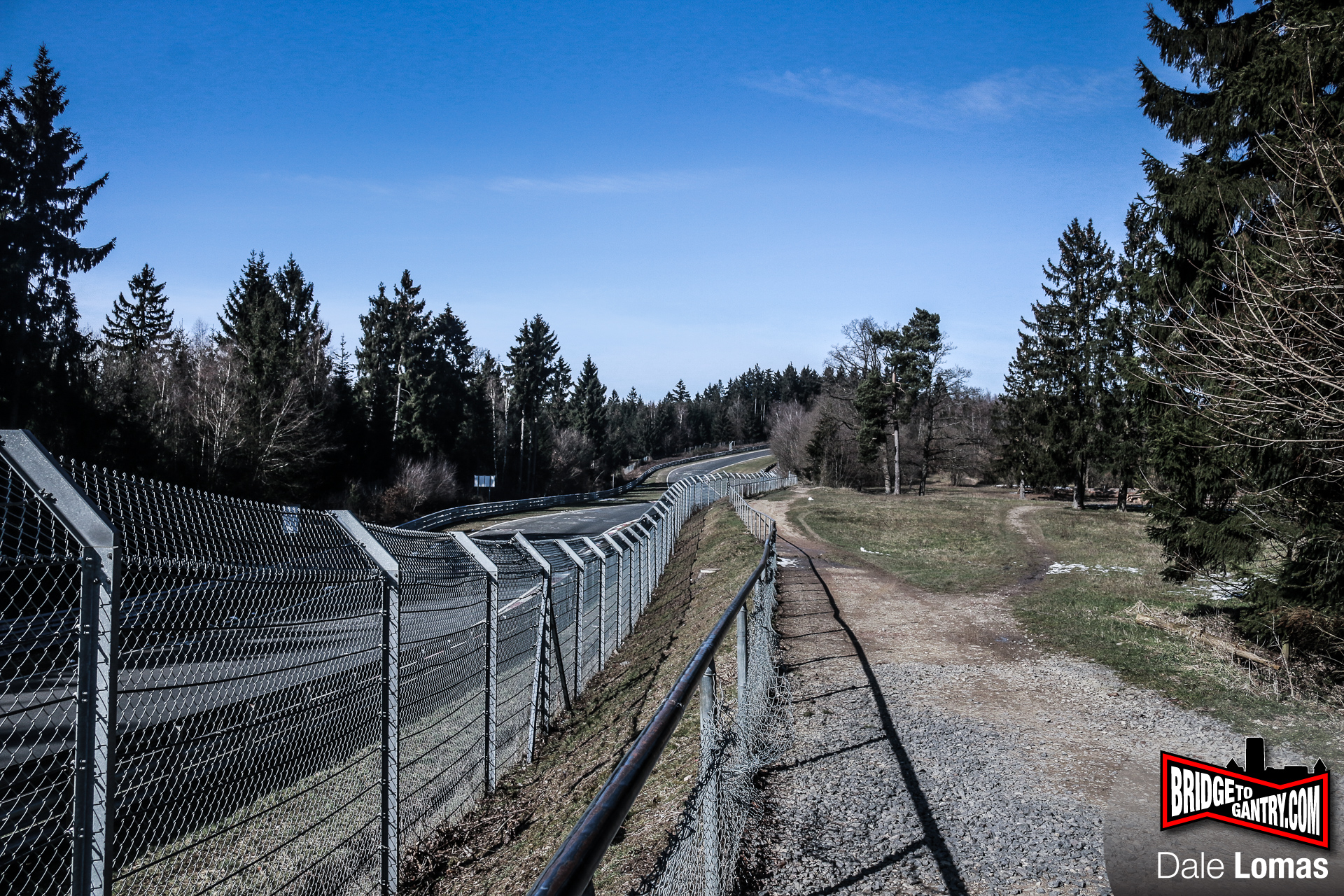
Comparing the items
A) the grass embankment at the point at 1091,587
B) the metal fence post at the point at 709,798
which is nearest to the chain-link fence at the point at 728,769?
the metal fence post at the point at 709,798

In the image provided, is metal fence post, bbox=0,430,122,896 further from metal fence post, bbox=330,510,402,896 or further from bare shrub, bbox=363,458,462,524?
bare shrub, bbox=363,458,462,524

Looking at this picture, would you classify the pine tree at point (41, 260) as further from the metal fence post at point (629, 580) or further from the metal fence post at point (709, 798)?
the metal fence post at point (709, 798)

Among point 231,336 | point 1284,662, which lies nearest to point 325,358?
point 231,336

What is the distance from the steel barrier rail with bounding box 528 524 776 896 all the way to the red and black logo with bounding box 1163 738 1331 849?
3.96 meters

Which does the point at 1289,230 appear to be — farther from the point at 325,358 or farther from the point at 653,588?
the point at 325,358

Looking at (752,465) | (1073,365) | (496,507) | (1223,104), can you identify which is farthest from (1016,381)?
(752,465)

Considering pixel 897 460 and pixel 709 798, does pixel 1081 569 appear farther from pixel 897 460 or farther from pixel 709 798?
pixel 897 460

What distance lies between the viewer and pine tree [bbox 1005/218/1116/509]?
42.0 m

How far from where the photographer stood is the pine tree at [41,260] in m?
23.8

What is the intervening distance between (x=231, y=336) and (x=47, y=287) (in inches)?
988

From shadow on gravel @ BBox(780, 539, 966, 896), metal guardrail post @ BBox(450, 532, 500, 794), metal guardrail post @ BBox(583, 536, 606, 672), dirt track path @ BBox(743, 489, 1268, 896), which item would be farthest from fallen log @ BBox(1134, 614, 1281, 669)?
metal guardrail post @ BBox(450, 532, 500, 794)

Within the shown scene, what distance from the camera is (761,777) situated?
5.29 metres

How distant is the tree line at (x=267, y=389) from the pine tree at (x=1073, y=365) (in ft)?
117

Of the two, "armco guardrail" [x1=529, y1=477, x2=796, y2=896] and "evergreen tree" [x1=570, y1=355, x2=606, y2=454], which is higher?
"evergreen tree" [x1=570, y1=355, x2=606, y2=454]
